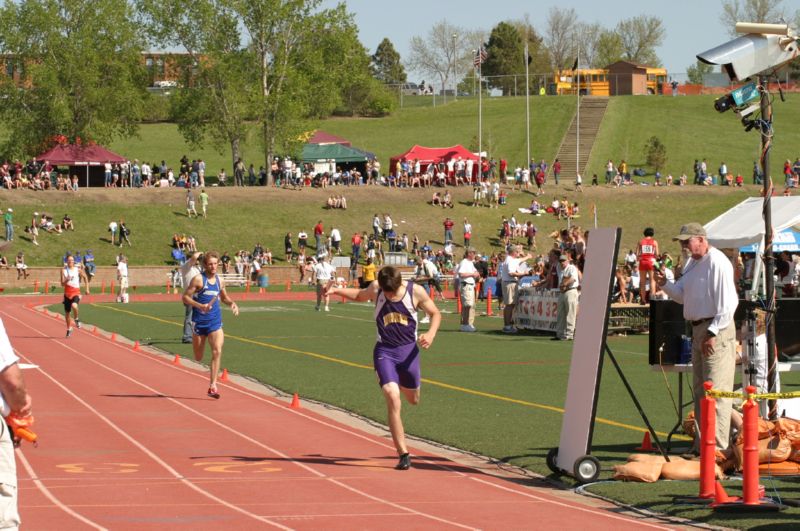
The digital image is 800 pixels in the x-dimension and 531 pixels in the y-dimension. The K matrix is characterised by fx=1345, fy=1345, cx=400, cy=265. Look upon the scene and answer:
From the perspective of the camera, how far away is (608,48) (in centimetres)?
14300

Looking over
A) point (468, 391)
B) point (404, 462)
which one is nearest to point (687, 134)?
point (468, 391)

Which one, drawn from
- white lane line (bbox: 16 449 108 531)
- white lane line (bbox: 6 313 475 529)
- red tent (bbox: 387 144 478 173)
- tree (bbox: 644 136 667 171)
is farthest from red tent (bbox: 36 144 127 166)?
white lane line (bbox: 16 449 108 531)

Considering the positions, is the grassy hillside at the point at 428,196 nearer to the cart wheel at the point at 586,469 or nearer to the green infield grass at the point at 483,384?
the green infield grass at the point at 483,384

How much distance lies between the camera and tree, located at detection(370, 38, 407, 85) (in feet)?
513

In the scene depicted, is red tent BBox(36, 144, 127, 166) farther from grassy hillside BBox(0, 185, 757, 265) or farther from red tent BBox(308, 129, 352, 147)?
red tent BBox(308, 129, 352, 147)

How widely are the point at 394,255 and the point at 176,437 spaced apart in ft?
154

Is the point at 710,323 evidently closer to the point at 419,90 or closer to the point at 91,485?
the point at 91,485

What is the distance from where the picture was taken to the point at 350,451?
12.9m

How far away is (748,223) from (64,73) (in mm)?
56357

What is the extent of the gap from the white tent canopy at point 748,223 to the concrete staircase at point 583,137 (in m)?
58.3

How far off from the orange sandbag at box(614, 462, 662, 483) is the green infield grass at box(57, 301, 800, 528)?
11cm

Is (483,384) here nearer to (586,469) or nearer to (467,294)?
(586,469)

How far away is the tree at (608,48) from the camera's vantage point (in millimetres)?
142750

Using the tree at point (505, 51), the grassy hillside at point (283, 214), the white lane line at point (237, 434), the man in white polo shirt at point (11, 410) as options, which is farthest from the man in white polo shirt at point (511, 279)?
the tree at point (505, 51)
